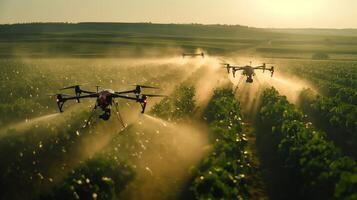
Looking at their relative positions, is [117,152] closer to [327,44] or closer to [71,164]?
[71,164]

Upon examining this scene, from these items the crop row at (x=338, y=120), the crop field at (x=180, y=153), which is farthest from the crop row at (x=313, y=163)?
the crop row at (x=338, y=120)

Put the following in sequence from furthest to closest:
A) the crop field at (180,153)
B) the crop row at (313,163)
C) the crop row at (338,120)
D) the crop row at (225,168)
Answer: the crop row at (338,120)
the crop field at (180,153)
the crop row at (225,168)
the crop row at (313,163)

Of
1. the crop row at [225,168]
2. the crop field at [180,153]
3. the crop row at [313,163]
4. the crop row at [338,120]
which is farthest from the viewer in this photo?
the crop row at [338,120]

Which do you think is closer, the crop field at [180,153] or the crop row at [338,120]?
the crop field at [180,153]

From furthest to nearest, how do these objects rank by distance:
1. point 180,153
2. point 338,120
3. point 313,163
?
1. point 338,120
2. point 180,153
3. point 313,163

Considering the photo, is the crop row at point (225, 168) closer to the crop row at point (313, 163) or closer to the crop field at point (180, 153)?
the crop field at point (180, 153)

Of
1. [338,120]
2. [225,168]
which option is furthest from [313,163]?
[338,120]

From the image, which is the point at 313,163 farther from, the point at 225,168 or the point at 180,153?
the point at 180,153

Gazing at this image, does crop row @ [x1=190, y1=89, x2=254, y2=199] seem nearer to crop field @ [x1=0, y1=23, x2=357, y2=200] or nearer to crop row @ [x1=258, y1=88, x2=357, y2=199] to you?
crop field @ [x1=0, y1=23, x2=357, y2=200]
